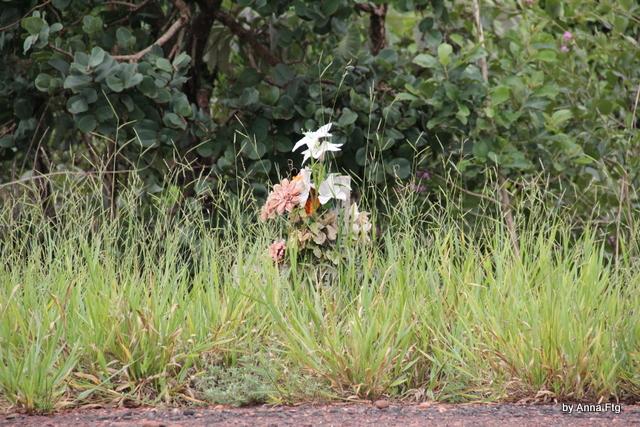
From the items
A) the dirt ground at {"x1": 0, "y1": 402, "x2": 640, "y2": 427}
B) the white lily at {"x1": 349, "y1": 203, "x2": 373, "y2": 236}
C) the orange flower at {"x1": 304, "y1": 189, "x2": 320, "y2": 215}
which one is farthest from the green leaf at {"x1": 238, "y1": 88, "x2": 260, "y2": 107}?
the dirt ground at {"x1": 0, "y1": 402, "x2": 640, "y2": 427}

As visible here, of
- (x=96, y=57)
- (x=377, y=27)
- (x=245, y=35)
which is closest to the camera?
(x=96, y=57)

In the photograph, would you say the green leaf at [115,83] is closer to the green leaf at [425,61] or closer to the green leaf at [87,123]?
the green leaf at [87,123]

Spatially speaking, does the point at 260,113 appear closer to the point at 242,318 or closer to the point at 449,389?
the point at 242,318

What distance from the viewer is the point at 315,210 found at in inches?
160

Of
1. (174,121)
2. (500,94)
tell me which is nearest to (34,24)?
(174,121)

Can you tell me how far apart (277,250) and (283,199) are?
0.67 ft

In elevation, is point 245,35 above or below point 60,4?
below

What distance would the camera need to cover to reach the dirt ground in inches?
118

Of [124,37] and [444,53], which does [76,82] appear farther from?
[444,53]

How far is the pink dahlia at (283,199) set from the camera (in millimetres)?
4000

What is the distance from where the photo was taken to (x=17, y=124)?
5.64 meters

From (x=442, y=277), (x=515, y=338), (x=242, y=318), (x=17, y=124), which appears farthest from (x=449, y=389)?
(x=17, y=124)

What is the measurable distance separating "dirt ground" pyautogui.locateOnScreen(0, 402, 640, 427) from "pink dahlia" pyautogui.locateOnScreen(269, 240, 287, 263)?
0.76 meters

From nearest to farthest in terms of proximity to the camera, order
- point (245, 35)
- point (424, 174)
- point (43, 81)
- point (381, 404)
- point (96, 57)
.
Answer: point (381, 404)
point (96, 57)
point (43, 81)
point (424, 174)
point (245, 35)
